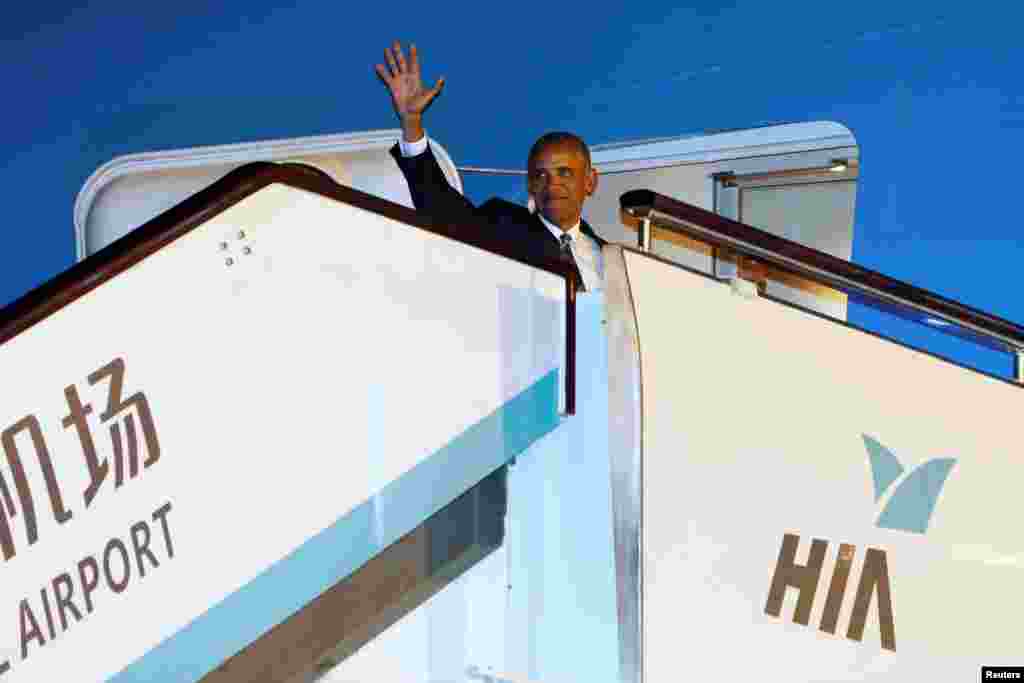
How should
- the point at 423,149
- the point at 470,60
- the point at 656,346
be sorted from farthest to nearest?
the point at 470,60, the point at 423,149, the point at 656,346

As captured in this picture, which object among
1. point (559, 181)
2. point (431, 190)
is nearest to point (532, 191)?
point (559, 181)

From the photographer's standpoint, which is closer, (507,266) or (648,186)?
(507,266)

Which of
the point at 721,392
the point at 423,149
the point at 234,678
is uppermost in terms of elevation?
the point at 423,149

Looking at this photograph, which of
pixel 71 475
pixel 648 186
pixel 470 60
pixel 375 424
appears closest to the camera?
pixel 71 475

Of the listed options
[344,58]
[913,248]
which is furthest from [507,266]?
[344,58]

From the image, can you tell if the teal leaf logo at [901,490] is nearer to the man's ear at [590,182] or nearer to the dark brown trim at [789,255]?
the dark brown trim at [789,255]

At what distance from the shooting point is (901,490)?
2.54 meters

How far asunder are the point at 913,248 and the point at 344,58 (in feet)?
9.38

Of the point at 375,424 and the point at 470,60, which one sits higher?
the point at 470,60

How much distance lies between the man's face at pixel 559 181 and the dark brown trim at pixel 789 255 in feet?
2.51

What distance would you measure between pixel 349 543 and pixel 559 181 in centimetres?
146

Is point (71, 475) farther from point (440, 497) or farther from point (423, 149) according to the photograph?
point (423, 149)

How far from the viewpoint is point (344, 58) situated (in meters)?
5.47

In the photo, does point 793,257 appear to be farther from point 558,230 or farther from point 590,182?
point 590,182
